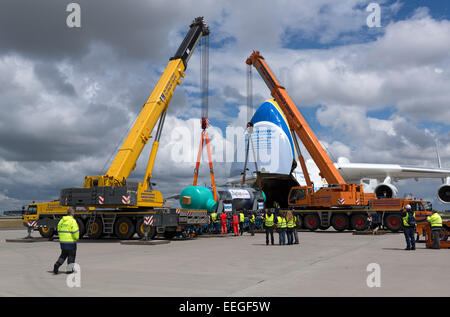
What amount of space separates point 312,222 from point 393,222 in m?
5.06

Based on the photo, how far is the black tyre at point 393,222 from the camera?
82.3 feet

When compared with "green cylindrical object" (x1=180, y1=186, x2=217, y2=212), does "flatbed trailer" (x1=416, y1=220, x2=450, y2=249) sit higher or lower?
lower

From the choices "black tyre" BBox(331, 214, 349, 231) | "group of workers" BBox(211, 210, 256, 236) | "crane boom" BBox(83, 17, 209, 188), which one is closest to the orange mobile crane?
"black tyre" BBox(331, 214, 349, 231)

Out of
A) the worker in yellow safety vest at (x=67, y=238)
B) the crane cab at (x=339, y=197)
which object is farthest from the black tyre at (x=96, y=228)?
the crane cab at (x=339, y=197)

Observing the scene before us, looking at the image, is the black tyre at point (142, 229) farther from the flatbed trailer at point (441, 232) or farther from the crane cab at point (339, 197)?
the crane cab at point (339, 197)

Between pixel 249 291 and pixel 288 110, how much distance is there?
2320cm

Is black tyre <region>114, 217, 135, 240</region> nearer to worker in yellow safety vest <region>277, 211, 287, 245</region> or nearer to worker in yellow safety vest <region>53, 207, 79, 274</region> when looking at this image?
worker in yellow safety vest <region>277, 211, 287, 245</region>

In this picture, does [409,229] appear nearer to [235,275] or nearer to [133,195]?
[235,275]

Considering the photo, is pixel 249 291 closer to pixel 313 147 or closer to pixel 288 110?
pixel 313 147

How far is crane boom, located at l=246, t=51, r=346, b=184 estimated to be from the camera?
88.8 ft

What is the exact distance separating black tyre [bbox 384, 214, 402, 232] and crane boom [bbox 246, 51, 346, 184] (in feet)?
11.4

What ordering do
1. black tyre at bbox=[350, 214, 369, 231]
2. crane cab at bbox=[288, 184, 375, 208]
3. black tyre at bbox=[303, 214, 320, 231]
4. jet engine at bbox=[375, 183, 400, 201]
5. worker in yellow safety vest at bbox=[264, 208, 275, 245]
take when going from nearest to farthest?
worker in yellow safety vest at bbox=[264, 208, 275, 245], black tyre at bbox=[350, 214, 369, 231], crane cab at bbox=[288, 184, 375, 208], black tyre at bbox=[303, 214, 320, 231], jet engine at bbox=[375, 183, 400, 201]
